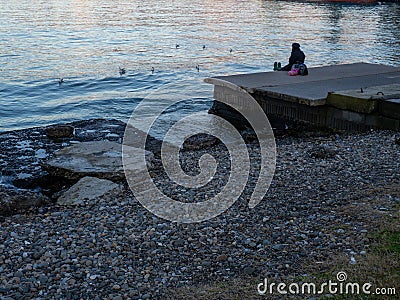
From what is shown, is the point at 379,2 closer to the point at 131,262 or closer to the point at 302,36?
the point at 302,36

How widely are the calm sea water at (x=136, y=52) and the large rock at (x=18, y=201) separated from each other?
7.67 m

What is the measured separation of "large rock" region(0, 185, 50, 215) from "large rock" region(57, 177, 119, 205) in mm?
330

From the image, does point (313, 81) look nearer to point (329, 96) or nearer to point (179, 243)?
point (329, 96)

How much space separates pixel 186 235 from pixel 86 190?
8.39ft

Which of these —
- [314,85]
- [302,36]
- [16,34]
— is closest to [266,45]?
[302,36]

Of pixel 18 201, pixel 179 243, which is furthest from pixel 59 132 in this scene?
pixel 179 243

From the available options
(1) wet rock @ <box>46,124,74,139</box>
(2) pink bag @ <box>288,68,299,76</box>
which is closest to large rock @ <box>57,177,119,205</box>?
(1) wet rock @ <box>46,124,74,139</box>

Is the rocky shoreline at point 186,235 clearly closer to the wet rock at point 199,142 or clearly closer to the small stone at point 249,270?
the small stone at point 249,270

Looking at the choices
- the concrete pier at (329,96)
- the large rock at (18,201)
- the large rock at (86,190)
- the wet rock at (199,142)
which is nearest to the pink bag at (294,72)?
the concrete pier at (329,96)

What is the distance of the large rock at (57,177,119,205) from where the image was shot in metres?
8.16

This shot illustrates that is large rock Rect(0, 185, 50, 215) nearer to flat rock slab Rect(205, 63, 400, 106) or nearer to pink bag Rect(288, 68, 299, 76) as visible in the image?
flat rock slab Rect(205, 63, 400, 106)

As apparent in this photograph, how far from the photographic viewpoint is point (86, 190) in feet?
27.6

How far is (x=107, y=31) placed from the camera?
40.8m

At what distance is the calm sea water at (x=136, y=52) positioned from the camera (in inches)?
755
